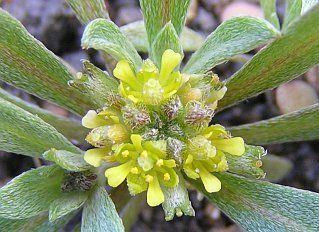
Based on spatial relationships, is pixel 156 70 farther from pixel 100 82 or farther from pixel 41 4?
pixel 41 4

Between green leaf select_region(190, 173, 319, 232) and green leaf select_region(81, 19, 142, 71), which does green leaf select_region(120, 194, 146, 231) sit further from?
green leaf select_region(81, 19, 142, 71)

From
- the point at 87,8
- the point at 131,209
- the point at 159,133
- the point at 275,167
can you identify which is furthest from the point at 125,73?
the point at 275,167

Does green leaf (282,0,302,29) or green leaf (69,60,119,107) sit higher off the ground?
green leaf (69,60,119,107)

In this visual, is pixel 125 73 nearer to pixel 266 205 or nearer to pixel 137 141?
pixel 137 141

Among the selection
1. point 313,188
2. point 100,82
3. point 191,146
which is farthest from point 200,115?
point 313,188

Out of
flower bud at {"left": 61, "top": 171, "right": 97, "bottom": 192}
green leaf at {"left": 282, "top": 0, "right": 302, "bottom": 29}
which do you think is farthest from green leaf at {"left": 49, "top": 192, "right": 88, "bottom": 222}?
green leaf at {"left": 282, "top": 0, "right": 302, "bottom": 29}
